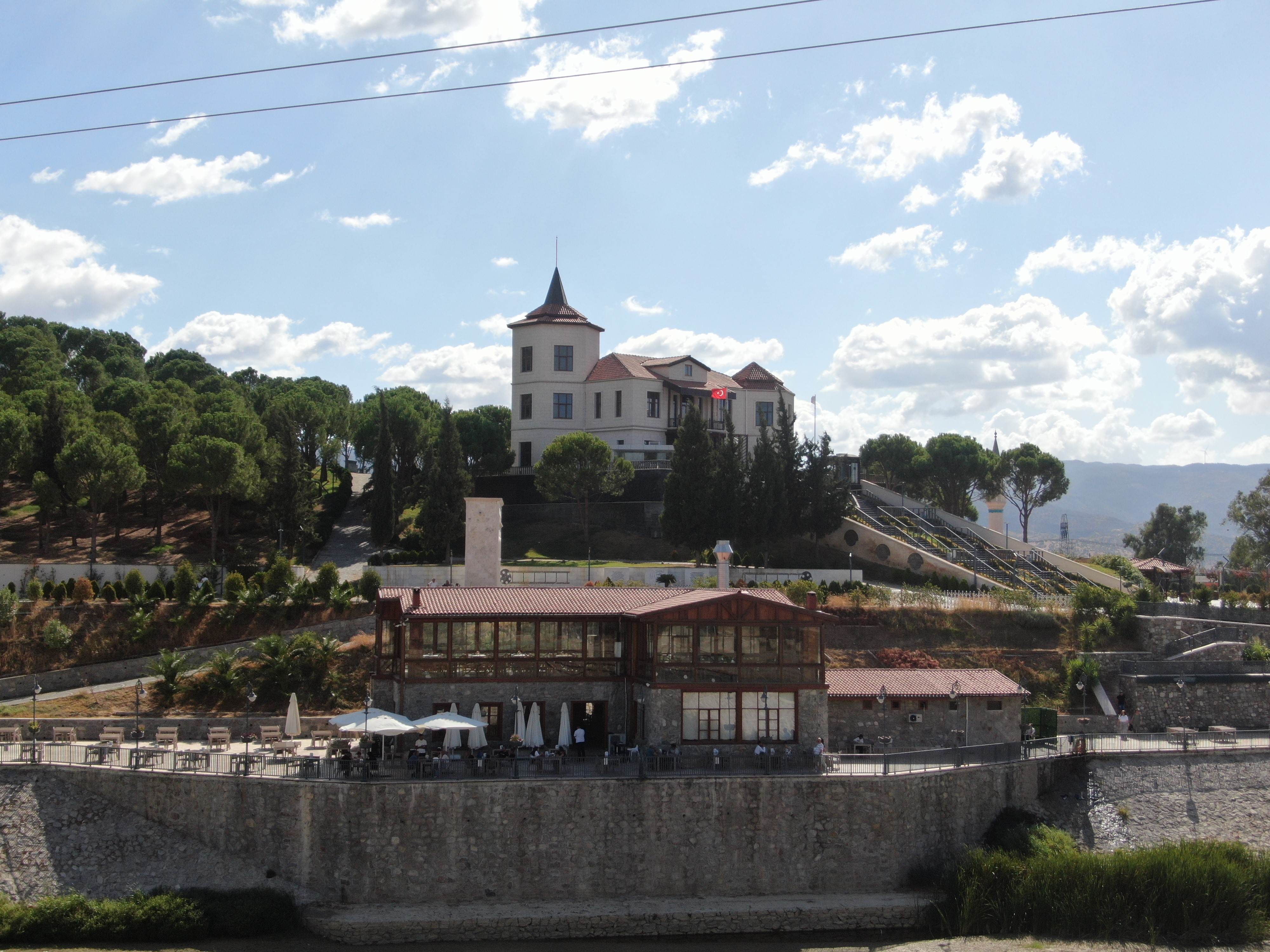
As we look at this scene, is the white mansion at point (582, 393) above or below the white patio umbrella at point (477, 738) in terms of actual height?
above

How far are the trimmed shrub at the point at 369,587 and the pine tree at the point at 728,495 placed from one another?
57.9ft

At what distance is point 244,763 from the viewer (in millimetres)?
27688

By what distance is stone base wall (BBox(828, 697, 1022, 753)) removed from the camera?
34594mm

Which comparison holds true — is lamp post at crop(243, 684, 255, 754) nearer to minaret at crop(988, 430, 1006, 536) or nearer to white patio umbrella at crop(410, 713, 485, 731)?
white patio umbrella at crop(410, 713, 485, 731)

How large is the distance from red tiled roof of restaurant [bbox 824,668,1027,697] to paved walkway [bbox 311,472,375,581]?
23267 millimetres

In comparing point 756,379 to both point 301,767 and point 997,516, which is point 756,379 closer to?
point 997,516

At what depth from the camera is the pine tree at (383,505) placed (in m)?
58.9

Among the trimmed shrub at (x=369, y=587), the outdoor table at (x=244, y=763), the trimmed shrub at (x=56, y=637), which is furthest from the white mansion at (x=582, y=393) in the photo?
the outdoor table at (x=244, y=763)

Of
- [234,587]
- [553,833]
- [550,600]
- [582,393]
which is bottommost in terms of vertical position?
[553,833]

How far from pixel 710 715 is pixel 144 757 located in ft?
49.2

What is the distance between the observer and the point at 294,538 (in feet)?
182

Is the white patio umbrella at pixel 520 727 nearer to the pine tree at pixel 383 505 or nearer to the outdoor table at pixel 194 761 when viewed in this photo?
the outdoor table at pixel 194 761

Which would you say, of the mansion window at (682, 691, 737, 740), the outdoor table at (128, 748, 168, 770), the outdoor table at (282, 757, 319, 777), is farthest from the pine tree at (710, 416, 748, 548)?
the outdoor table at (128, 748, 168, 770)

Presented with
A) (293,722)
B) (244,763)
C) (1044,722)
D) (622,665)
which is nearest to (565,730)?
(622,665)
